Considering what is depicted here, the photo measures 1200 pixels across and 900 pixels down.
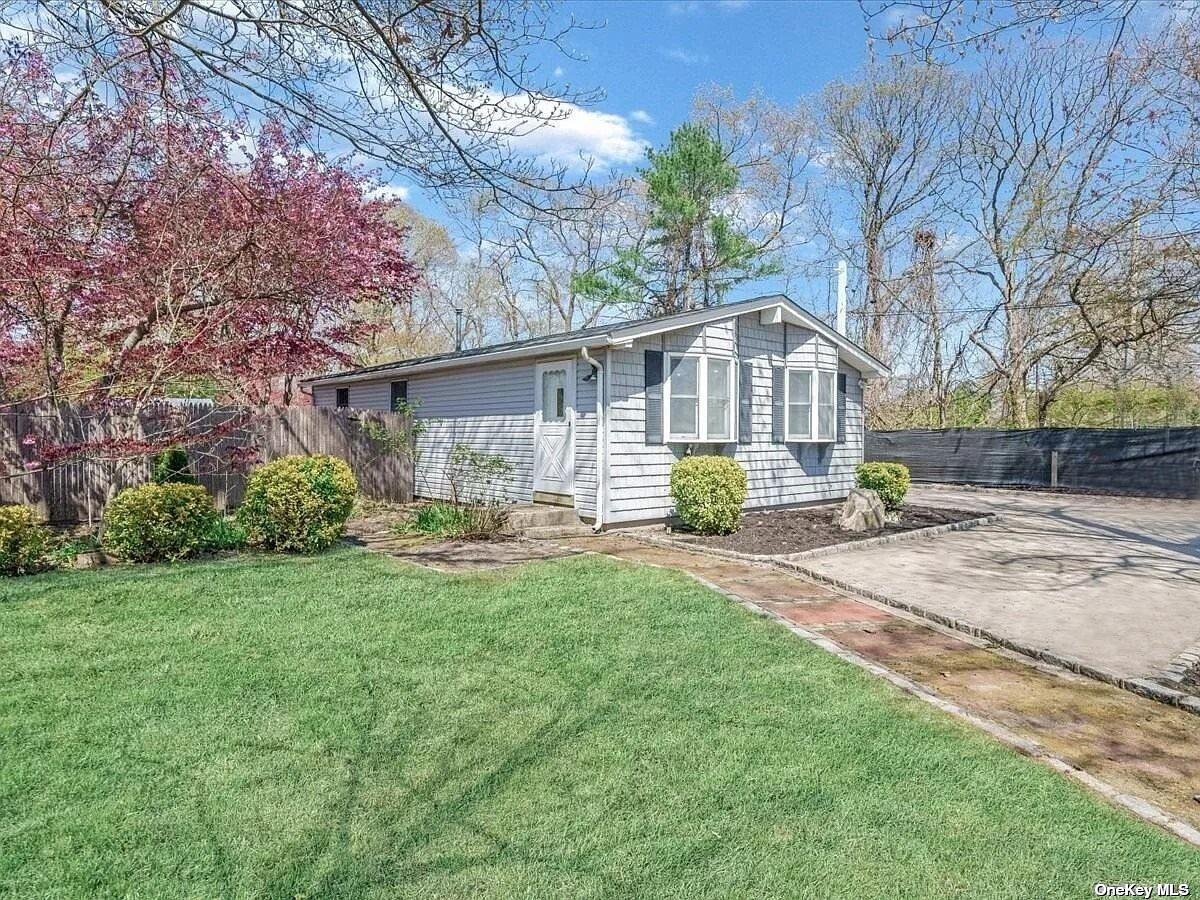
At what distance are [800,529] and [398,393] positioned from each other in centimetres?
794

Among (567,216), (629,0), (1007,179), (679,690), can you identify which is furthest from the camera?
(1007,179)

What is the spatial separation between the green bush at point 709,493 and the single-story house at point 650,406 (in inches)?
25.5

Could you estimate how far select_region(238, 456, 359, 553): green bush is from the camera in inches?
268

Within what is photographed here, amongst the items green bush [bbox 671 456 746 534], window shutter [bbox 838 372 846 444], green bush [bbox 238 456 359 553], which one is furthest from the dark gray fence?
green bush [bbox 238 456 359 553]

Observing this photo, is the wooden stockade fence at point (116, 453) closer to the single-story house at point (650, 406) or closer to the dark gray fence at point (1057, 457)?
the single-story house at point (650, 406)

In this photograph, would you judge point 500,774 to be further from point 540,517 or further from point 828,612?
point 540,517

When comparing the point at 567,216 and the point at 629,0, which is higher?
the point at 629,0

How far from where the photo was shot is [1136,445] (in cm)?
1417

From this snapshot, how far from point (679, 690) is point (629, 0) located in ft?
15.2

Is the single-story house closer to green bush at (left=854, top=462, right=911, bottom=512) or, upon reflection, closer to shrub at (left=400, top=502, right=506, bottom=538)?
green bush at (left=854, top=462, right=911, bottom=512)

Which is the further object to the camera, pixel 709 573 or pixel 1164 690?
pixel 709 573

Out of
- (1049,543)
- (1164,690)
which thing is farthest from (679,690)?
(1049,543)

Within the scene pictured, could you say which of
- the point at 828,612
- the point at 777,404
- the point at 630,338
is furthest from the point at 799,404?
the point at 828,612

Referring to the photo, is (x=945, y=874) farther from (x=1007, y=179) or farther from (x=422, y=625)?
(x=1007, y=179)
